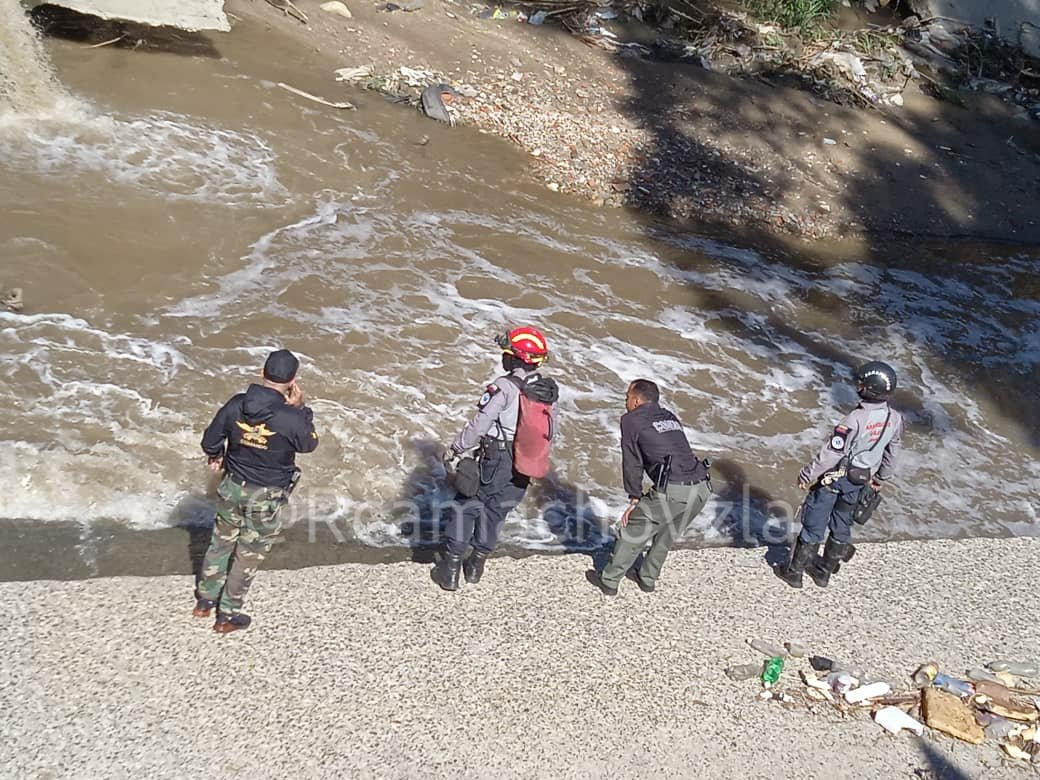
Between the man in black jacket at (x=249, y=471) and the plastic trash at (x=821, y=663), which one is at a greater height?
the man in black jacket at (x=249, y=471)

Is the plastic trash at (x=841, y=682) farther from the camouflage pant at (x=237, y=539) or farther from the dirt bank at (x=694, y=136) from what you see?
the dirt bank at (x=694, y=136)

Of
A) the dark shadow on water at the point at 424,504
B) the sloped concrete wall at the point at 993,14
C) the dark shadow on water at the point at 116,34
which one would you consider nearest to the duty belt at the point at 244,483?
the dark shadow on water at the point at 424,504

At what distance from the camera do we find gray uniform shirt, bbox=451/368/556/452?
5199 millimetres

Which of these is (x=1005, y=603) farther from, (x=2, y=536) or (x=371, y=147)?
(x=371, y=147)

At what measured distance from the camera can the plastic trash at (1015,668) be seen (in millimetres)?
5613

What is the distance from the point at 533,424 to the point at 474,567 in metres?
1.05

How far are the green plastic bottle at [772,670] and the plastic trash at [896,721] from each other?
0.54 meters

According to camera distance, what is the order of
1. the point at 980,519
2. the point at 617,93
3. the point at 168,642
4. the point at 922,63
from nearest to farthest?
the point at 168,642
the point at 980,519
the point at 617,93
the point at 922,63

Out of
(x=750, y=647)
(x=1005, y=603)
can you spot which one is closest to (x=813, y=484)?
Result: (x=750, y=647)

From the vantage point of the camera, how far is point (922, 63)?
17984 millimetres

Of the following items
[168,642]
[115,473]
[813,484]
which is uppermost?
[813,484]

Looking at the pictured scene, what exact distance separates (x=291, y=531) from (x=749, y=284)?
7244 millimetres

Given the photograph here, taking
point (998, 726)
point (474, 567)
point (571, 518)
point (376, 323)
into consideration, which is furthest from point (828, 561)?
point (376, 323)

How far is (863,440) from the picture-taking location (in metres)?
5.85
